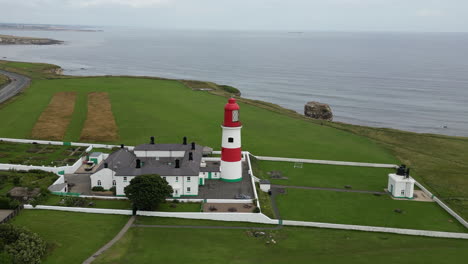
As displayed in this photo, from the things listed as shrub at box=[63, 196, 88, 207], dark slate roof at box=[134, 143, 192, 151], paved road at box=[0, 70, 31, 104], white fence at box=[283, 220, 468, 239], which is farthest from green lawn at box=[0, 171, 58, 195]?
paved road at box=[0, 70, 31, 104]

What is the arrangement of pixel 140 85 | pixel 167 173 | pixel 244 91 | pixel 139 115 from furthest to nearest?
1. pixel 244 91
2. pixel 140 85
3. pixel 139 115
4. pixel 167 173

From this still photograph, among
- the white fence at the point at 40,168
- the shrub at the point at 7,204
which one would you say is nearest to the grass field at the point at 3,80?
the white fence at the point at 40,168

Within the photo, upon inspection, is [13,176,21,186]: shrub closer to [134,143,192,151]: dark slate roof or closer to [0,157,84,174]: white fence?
[0,157,84,174]: white fence

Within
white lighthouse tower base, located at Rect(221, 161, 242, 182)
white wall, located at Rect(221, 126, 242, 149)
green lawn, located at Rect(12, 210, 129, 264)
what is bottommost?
green lawn, located at Rect(12, 210, 129, 264)

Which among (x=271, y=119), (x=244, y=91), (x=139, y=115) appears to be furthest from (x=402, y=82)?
(x=139, y=115)

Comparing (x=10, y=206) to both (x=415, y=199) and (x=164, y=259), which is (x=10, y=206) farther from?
(x=415, y=199)

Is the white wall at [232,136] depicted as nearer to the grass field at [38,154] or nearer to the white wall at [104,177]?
the white wall at [104,177]

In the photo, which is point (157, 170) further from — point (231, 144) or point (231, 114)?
point (231, 114)
